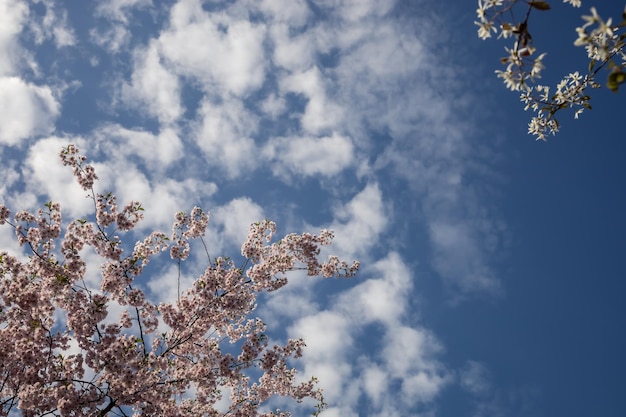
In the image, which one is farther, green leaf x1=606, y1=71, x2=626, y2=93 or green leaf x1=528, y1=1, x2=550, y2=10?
green leaf x1=528, y1=1, x2=550, y2=10

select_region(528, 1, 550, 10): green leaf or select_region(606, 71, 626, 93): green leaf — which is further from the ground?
select_region(528, 1, 550, 10): green leaf

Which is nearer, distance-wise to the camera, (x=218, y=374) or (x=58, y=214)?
(x=58, y=214)

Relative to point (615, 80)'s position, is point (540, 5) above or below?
above

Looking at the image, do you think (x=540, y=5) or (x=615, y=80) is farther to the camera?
(x=540, y=5)

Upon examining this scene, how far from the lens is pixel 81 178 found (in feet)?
42.3

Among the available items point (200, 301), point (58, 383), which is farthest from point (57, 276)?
point (200, 301)

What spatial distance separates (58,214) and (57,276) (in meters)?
1.79

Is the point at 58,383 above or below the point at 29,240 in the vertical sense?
below

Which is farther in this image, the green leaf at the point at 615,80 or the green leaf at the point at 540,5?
the green leaf at the point at 540,5

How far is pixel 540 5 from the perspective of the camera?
173 inches

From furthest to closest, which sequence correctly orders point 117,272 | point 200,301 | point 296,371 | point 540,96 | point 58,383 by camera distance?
point 296,371 → point 200,301 → point 117,272 → point 58,383 → point 540,96

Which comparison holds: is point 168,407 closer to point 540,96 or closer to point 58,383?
point 58,383

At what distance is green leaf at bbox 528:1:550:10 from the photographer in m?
4.36

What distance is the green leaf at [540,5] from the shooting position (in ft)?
14.3
